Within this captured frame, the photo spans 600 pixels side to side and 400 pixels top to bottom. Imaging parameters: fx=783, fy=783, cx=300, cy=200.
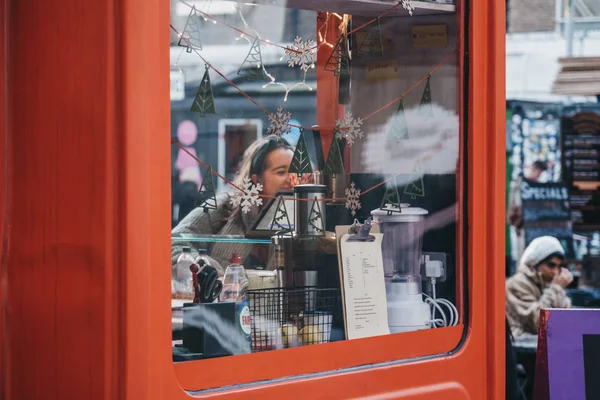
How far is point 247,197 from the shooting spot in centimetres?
176

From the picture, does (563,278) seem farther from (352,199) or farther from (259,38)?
(259,38)

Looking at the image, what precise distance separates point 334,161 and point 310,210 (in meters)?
0.14

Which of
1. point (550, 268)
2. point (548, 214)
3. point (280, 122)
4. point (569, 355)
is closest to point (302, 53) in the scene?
point (280, 122)

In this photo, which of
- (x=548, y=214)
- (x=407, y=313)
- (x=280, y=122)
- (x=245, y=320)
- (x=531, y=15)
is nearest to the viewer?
(x=245, y=320)

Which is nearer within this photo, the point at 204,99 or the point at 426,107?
the point at 204,99

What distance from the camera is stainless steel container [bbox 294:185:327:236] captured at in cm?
189

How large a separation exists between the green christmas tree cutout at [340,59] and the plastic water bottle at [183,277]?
0.65m

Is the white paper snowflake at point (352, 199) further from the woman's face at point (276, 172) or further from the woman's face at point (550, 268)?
the woman's face at point (550, 268)

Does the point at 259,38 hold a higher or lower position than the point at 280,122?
higher

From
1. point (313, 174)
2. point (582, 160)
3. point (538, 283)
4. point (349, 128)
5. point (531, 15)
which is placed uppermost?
point (531, 15)

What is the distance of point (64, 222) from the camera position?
55.9 inches

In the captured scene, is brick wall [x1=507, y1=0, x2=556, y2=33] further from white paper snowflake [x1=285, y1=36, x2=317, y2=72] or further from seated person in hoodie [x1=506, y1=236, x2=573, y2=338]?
white paper snowflake [x1=285, y1=36, x2=317, y2=72]

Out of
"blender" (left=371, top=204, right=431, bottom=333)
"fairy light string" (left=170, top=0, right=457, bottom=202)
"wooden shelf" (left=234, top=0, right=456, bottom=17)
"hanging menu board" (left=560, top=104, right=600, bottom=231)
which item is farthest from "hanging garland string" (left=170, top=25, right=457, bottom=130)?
"hanging menu board" (left=560, top=104, right=600, bottom=231)

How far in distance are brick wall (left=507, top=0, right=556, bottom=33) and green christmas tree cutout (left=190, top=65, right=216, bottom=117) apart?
9.24m
